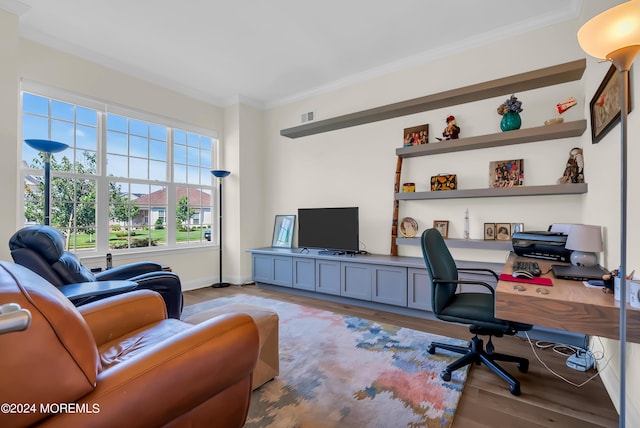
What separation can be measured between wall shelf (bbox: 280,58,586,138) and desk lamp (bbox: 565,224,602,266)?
5.02 feet

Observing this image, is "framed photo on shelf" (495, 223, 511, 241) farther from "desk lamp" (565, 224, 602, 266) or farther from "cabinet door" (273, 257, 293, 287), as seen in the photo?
"cabinet door" (273, 257, 293, 287)

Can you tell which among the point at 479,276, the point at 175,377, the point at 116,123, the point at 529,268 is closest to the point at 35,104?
the point at 116,123

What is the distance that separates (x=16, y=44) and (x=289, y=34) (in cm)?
251

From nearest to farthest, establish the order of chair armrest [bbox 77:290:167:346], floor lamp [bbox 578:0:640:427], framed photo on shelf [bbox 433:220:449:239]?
floor lamp [bbox 578:0:640:427], chair armrest [bbox 77:290:167:346], framed photo on shelf [bbox 433:220:449:239]

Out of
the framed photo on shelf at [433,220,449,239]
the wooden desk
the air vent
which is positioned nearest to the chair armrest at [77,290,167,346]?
the wooden desk

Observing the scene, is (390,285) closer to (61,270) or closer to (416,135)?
(416,135)

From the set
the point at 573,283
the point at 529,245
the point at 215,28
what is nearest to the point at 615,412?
the point at 573,283

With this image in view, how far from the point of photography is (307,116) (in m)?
4.58

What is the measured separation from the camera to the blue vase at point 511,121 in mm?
2926

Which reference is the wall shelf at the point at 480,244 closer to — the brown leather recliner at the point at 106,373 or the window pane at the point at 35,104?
the brown leather recliner at the point at 106,373

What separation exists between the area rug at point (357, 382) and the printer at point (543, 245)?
0.95 meters

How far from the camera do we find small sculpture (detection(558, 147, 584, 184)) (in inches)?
104

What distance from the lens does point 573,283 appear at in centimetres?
159

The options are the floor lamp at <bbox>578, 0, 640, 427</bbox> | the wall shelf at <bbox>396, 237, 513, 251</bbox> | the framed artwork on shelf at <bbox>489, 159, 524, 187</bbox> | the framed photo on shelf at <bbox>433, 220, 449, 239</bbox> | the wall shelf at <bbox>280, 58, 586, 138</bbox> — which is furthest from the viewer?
→ the framed photo on shelf at <bbox>433, 220, 449, 239</bbox>
